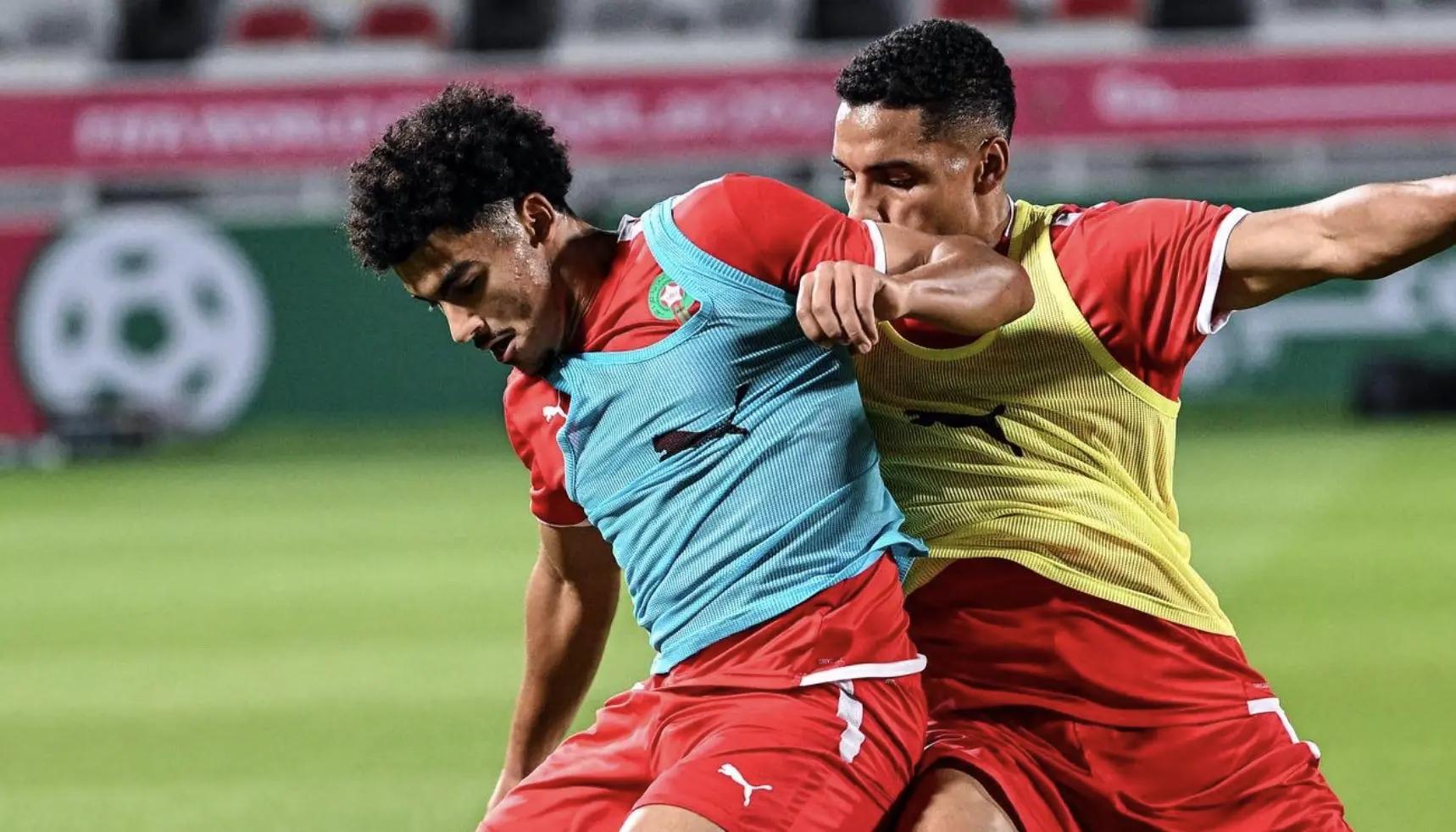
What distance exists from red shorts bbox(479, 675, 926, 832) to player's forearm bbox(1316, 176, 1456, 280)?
3.43 feet

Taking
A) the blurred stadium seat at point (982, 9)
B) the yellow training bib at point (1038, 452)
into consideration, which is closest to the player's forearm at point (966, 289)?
the yellow training bib at point (1038, 452)

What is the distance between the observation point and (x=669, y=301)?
3.73 metres

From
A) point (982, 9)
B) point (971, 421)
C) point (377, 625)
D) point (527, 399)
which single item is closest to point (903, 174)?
point (971, 421)

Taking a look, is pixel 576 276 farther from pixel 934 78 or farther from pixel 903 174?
pixel 934 78

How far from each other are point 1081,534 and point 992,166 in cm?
76

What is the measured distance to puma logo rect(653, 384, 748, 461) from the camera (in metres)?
3.70

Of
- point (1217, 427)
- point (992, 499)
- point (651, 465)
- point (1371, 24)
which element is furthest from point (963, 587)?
point (1371, 24)

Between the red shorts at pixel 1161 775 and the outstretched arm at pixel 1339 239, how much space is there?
0.81m

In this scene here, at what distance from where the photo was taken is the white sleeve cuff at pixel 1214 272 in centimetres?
385

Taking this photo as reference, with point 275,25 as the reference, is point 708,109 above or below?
below

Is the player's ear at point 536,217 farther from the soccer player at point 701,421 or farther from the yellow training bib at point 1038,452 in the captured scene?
the yellow training bib at point 1038,452

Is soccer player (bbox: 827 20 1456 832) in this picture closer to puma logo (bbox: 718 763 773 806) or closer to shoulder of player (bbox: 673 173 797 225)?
shoulder of player (bbox: 673 173 797 225)

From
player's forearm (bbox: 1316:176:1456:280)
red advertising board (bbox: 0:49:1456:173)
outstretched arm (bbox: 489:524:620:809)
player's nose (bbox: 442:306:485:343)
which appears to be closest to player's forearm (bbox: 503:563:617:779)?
outstretched arm (bbox: 489:524:620:809)

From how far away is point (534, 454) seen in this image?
4043 millimetres
